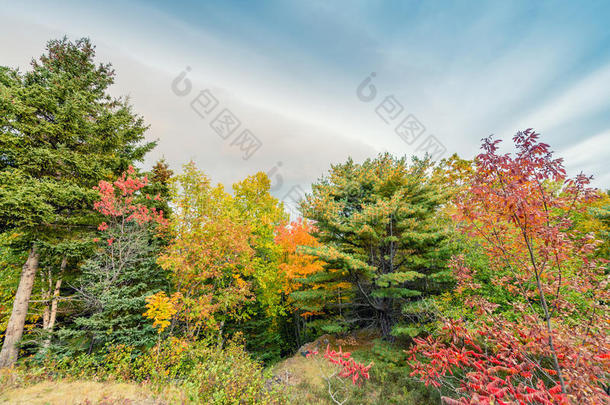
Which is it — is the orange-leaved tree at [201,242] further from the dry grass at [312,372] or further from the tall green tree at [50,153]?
the dry grass at [312,372]

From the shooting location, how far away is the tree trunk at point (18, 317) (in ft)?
21.2

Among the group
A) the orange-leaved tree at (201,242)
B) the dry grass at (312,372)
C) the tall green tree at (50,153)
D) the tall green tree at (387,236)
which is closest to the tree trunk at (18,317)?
the tall green tree at (50,153)

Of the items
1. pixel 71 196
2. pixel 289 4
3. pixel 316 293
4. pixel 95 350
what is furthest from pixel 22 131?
pixel 289 4

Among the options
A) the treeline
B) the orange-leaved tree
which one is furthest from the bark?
the orange-leaved tree

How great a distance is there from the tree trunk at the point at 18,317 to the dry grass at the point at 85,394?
12.4 feet

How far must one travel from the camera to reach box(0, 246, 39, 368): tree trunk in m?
6.45

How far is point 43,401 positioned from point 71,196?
19.7ft

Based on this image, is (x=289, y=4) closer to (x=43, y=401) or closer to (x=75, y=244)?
(x=75, y=244)

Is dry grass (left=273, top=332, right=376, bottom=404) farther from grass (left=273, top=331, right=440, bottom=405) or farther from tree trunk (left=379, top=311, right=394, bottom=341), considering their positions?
tree trunk (left=379, top=311, right=394, bottom=341)

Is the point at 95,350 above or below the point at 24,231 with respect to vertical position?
below

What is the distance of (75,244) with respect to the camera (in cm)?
737

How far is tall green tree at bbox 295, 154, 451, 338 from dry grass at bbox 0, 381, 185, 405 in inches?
217

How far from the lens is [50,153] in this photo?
22.7 ft

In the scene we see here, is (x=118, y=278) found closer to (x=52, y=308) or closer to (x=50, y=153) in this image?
(x=52, y=308)
